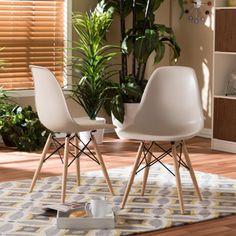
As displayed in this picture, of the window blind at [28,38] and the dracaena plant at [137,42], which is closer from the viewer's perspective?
the dracaena plant at [137,42]

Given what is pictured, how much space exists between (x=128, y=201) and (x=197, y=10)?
3.38m

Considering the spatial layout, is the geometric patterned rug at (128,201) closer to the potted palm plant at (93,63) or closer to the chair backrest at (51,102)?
the chair backrest at (51,102)

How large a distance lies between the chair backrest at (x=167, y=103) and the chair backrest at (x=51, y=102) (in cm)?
49

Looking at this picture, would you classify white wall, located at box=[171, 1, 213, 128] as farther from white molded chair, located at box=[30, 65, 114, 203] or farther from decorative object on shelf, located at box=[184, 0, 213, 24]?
white molded chair, located at box=[30, 65, 114, 203]

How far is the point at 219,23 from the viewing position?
624 centimetres

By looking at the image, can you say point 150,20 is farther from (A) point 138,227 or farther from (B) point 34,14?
(A) point 138,227

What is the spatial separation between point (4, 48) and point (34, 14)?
506 millimetres

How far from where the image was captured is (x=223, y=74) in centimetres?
642

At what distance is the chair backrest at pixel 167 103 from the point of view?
443cm

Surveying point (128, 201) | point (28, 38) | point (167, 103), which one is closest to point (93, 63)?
point (28, 38)

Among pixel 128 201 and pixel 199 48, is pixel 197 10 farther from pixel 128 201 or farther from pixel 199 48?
pixel 128 201

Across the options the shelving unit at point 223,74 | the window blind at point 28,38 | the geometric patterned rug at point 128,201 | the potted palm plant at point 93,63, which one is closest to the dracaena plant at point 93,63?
the potted palm plant at point 93,63

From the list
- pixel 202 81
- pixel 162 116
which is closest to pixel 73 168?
pixel 162 116

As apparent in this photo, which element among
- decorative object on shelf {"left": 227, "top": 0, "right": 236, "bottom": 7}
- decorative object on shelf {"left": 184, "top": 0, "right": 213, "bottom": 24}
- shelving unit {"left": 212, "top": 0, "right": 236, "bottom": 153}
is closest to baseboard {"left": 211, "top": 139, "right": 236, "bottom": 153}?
shelving unit {"left": 212, "top": 0, "right": 236, "bottom": 153}
